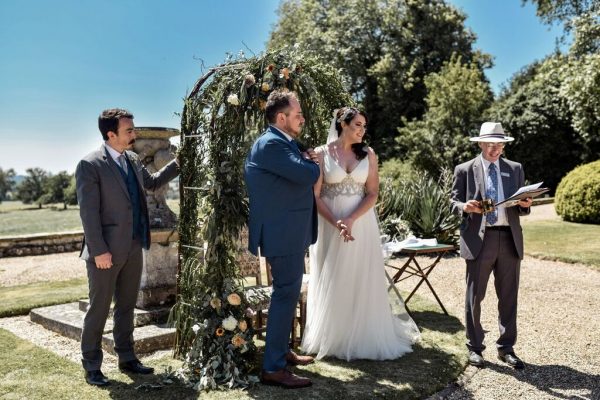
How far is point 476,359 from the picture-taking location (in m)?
4.50

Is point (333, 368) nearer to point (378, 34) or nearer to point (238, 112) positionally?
point (238, 112)

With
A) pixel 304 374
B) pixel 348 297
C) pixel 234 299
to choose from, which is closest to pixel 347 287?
pixel 348 297

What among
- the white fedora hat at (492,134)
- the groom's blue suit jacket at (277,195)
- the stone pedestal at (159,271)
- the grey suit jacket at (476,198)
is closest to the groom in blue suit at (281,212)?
the groom's blue suit jacket at (277,195)

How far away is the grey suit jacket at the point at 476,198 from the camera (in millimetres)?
4488

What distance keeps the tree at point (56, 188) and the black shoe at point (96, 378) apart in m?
45.8

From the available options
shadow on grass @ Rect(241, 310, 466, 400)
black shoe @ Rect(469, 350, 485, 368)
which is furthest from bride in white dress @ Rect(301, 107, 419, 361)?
black shoe @ Rect(469, 350, 485, 368)

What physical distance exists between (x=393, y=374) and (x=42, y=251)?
34.8 feet

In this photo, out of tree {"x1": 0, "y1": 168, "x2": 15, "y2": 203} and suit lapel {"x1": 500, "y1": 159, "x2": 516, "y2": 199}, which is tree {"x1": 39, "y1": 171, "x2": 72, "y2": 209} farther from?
suit lapel {"x1": 500, "y1": 159, "x2": 516, "y2": 199}

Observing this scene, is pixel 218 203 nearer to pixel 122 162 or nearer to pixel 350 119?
pixel 122 162

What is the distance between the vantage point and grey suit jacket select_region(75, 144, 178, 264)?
3932mm

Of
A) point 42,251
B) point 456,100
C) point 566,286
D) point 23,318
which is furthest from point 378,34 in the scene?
point 23,318

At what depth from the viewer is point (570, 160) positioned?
20906mm

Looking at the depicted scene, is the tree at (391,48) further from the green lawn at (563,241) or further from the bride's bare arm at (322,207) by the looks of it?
the bride's bare arm at (322,207)

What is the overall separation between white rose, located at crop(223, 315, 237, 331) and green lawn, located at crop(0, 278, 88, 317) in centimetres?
394
